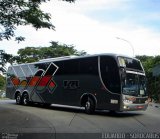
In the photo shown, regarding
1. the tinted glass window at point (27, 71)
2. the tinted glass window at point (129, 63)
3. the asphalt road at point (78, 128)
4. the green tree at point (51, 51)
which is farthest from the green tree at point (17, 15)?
the green tree at point (51, 51)

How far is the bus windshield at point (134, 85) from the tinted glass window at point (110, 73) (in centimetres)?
43

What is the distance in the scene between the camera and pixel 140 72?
65.9 feet

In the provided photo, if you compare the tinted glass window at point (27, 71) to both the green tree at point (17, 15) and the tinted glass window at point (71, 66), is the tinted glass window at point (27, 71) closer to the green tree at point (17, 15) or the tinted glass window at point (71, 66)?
the tinted glass window at point (71, 66)

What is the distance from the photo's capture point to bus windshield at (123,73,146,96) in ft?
61.6

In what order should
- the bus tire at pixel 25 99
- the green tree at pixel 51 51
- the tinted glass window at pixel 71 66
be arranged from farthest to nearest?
the green tree at pixel 51 51, the bus tire at pixel 25 99, the tinted glass window at pixel 71 66

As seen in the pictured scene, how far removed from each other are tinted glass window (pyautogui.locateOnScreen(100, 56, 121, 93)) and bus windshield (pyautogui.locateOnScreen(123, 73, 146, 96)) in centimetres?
43

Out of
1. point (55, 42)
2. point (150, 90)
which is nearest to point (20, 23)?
point (150, 90)

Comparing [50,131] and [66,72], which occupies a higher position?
[66,72]

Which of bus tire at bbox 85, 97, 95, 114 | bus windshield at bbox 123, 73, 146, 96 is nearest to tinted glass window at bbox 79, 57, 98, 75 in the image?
bus tire at bbox 85, 97, 95, 114

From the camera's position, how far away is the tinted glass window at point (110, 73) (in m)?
18.8

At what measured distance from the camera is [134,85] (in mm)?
19297

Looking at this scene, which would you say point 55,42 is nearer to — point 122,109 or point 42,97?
point 42,97

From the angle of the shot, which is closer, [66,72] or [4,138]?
[4,138]

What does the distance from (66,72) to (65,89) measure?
1000 mm
